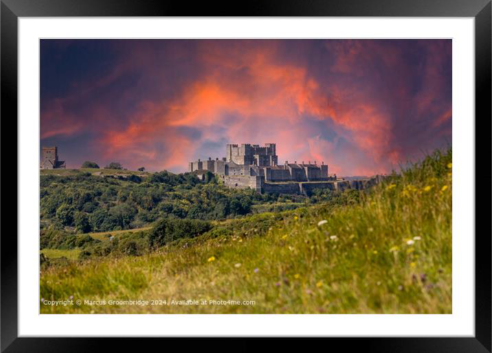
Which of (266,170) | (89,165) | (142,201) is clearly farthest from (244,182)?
Result: (89,165)

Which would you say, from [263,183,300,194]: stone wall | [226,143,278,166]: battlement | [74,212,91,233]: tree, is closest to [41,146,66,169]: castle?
[74,212,91,233]: tree

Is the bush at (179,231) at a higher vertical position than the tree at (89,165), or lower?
lower

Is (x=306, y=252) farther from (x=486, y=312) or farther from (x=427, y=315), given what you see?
(x=486, y=312)

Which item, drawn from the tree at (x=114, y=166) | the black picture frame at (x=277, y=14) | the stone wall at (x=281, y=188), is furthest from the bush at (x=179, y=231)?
the black picture frame at (x=277, y=14)

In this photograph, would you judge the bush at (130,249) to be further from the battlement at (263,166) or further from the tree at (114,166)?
the battlement at (263,166)

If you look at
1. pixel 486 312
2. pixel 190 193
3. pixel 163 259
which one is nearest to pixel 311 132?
pixel 163 259
